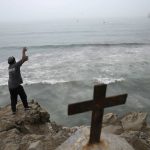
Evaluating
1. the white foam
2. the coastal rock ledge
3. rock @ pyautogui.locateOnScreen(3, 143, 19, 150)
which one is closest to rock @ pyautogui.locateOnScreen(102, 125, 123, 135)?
the coastal rock ledge

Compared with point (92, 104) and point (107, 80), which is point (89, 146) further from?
point (107, 80)

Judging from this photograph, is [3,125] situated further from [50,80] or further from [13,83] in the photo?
[50,80]

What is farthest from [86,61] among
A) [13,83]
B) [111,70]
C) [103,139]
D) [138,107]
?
[103,139]

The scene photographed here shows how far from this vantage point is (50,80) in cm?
1908

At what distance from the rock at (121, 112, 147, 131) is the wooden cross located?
5.92m

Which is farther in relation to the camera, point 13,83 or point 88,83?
point 88,83

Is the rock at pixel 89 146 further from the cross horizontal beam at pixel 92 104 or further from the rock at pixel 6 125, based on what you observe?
the rock at pixel 6 125

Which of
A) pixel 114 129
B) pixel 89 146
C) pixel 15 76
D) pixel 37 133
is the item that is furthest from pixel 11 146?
pixel 114 129

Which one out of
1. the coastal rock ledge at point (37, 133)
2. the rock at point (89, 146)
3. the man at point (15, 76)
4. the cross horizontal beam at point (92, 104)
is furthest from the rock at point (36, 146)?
the cross horizontal beam at point (92, 104)

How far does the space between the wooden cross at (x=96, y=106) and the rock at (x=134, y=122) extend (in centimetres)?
592

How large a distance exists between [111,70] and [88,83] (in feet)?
14.5

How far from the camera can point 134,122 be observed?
1045 cm

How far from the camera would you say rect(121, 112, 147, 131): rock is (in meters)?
10.2

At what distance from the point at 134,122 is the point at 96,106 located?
6.63 metres
